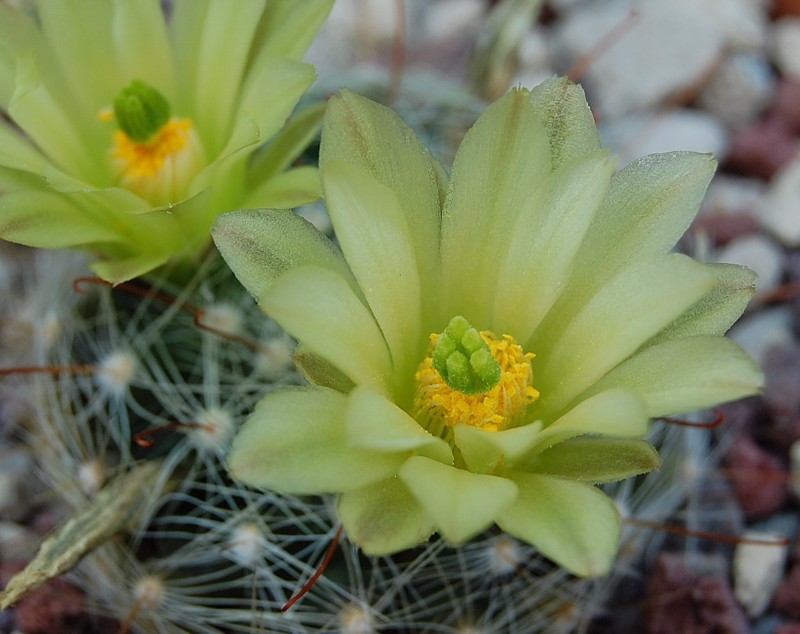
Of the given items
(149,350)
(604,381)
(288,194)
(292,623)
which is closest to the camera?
(604,381)

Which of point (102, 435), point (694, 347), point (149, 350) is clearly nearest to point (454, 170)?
point (694, 347)

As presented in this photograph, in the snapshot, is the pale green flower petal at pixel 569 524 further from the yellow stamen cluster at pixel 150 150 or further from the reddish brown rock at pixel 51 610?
the reddish brown rock at pixel 51 610

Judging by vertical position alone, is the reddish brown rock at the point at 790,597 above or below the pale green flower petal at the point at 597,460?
below

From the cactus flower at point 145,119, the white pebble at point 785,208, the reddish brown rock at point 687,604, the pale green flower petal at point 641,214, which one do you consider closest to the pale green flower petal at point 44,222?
the cactus flower at point 145,119

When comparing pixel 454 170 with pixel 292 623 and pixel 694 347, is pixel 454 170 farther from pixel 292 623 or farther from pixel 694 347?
pixel 292 623

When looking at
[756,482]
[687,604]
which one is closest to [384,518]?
[687,604]

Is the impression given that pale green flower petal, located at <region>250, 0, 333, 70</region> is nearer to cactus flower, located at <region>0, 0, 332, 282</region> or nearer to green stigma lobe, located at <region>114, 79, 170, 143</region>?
cactus flower, located at <region>0, 0, 332, 282</region>

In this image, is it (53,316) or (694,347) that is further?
(53,316)
